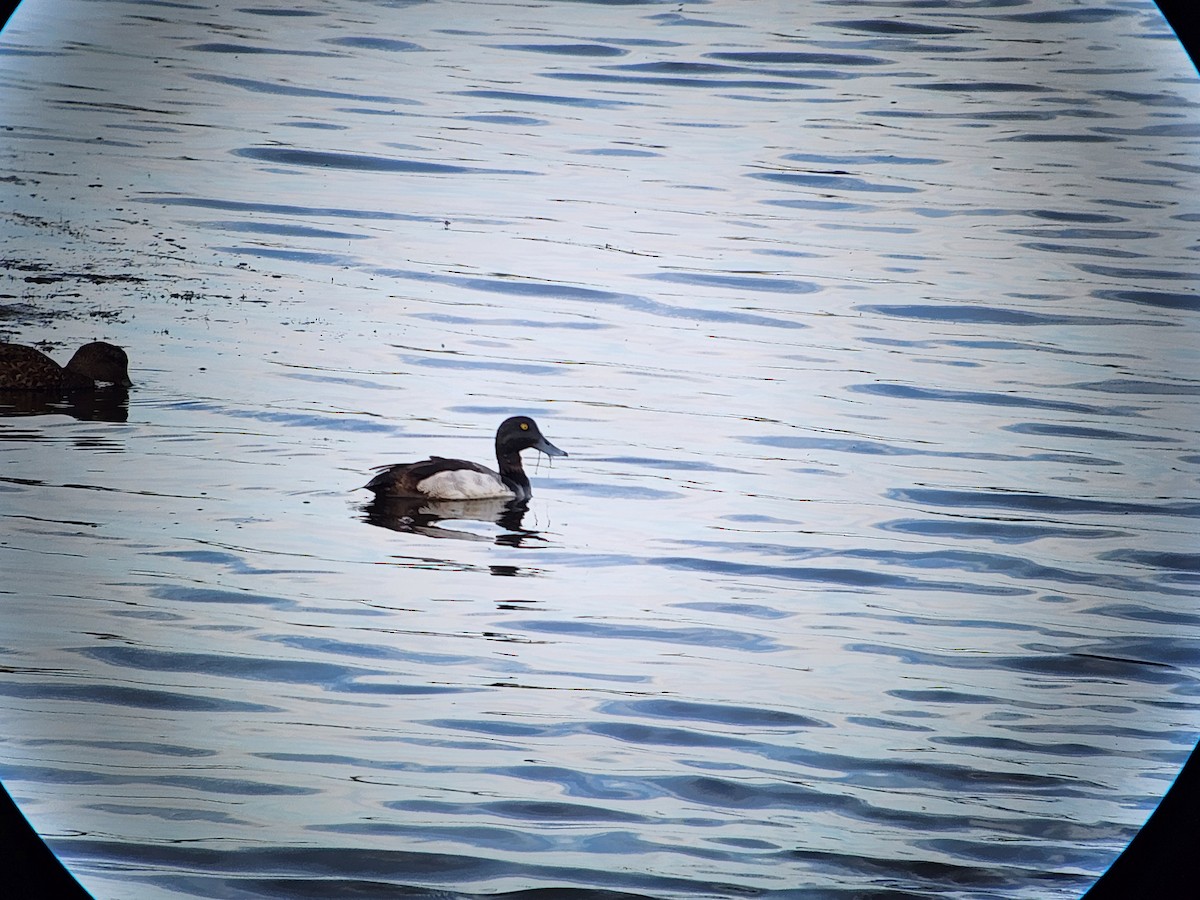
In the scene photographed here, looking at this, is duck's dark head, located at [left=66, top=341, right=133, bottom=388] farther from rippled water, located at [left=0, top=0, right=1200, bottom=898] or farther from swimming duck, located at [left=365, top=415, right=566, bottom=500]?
swimming duck, located at [left=365, top=415, right=566, bottom=500]

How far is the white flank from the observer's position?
16.4 feet

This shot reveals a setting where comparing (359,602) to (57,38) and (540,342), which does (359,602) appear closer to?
(540,342)

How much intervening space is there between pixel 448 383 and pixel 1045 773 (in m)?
2.33

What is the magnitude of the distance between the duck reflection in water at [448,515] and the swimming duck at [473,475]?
0.08 feet

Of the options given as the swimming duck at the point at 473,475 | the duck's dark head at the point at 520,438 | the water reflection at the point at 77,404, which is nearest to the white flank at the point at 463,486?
the swimming duck at the point at 473,475

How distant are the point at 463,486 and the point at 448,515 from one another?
13 centimetres

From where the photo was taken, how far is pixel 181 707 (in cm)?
351

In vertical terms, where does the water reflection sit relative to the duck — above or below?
below

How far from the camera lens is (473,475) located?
507 cm

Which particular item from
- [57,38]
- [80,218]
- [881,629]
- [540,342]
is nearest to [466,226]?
[540,342]

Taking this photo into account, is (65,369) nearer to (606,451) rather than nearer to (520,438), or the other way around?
(520,438)

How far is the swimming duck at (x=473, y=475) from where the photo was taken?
191 inches

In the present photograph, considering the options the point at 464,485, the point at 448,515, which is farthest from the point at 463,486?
the point at 448,515

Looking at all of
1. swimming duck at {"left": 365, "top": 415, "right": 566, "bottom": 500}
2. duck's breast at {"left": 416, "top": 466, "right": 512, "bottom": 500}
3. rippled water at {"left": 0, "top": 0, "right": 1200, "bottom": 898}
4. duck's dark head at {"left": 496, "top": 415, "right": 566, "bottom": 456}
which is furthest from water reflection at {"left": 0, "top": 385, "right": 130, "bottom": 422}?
duck's dark head at {"left": 496, "top": 415, "right": 566, "bottom": 456}
